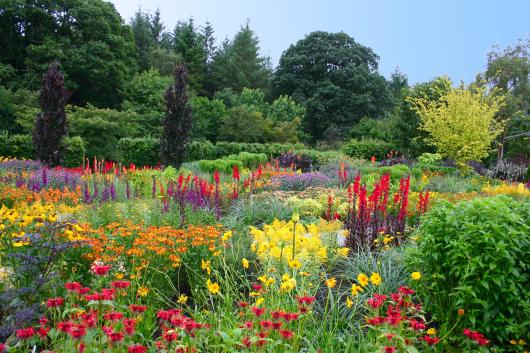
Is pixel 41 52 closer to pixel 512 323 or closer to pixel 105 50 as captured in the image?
pixel 105 50

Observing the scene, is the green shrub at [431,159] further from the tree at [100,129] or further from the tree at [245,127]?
the tree at [100,129]

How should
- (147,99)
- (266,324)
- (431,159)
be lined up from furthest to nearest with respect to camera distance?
(147,99), (431,159), (266,324)

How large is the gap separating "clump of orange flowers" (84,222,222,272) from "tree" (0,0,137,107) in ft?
74.9

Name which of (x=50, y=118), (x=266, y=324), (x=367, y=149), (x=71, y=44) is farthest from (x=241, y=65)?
(x=266, y=324)

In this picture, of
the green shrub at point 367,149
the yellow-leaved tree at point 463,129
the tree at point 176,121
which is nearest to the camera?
the tree at point 176,121

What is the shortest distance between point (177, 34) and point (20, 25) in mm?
12709

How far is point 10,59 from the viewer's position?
26422mm

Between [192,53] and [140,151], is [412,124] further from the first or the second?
[192,53]

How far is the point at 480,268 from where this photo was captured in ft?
10.4

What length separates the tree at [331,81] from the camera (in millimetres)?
34156

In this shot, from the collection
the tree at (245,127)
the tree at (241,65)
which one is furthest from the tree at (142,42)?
the tree at (245,127)

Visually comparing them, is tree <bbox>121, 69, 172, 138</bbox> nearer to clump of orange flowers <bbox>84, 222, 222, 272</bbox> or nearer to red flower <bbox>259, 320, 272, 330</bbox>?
clump of orange flowers <bbox>84, 222, 222, 272</bbox>

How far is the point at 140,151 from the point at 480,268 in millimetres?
16795

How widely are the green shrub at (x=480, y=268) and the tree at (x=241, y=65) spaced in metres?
33.3
